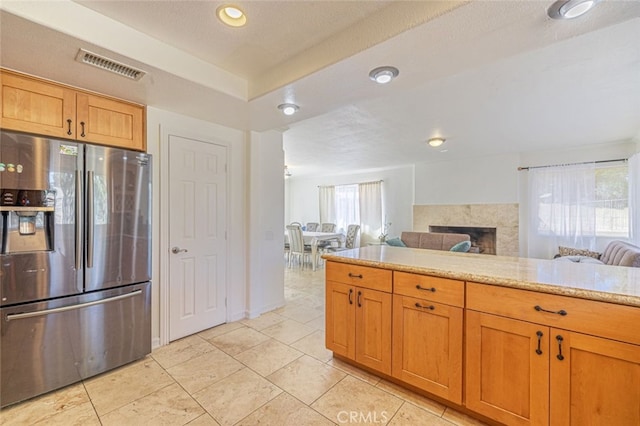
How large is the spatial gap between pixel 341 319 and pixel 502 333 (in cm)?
111

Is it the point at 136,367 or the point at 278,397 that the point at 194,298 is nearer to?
the point at 136,367

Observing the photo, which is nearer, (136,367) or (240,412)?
(240,412)

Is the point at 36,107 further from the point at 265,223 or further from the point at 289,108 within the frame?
the point at 265,223

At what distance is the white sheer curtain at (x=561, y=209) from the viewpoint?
480 cm

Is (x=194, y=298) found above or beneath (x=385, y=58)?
beneath

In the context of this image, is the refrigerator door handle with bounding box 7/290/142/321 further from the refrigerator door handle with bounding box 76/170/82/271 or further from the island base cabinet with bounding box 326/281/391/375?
the island base cabinet with bounding box 326/281/391/375

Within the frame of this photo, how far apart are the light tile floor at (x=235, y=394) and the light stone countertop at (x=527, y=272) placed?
0.86 meters

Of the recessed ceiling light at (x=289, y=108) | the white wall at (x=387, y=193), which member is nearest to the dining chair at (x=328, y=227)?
the white wall at (x=387, y=193)


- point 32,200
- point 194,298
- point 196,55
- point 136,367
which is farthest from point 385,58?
point 136,367

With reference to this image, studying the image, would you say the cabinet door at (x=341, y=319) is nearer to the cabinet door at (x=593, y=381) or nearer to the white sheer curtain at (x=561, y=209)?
the cabinet door at (x=593, y=381)

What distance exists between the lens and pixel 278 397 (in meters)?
1.87

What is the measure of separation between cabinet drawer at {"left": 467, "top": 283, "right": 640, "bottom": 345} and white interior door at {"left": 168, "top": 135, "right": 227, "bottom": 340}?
2444 mm

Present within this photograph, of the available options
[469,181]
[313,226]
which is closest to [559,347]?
[469,181]

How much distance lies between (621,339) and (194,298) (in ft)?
10.1
